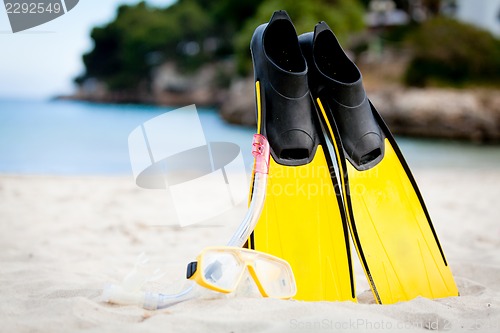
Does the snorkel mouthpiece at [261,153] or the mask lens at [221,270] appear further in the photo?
the snorkel mouthpiece at [261,153]

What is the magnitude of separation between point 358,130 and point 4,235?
81.1 inches

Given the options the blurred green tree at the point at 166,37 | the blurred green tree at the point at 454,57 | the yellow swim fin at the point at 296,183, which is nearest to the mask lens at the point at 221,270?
the yellow swim fin at the point at 296,183

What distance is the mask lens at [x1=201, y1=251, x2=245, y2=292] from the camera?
146 centimetres

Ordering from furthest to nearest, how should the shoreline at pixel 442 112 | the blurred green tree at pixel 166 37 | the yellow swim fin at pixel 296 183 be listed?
the blurred green tree at pixel 166 37
the shoreline at pixel 442 112
the yellow swim fin at pixel 296 183

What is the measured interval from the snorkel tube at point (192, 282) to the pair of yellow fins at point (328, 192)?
0.28 feet

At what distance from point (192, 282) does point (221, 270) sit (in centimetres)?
16

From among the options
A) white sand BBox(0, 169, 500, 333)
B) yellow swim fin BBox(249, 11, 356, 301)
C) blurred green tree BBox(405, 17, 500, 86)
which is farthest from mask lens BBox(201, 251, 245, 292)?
blurred green tree BBox(405, 17, 500, 86)

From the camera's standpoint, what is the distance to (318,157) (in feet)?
6.15

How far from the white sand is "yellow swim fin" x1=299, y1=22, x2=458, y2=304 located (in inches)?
5.2

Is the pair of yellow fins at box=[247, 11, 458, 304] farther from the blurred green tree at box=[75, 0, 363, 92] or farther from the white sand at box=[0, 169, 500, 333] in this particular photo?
the blurred green tree at box=[75, 0, 363, 92]

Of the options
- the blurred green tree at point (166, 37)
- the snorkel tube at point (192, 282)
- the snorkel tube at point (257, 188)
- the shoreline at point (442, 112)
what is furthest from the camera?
the blurred green tree at point (166, 37)

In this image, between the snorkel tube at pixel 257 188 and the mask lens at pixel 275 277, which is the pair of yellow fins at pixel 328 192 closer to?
the snorkel tube at pixel 257 188

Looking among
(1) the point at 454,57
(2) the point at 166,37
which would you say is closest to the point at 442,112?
(1) the point at 454,57

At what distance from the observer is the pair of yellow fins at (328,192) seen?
1.80m
